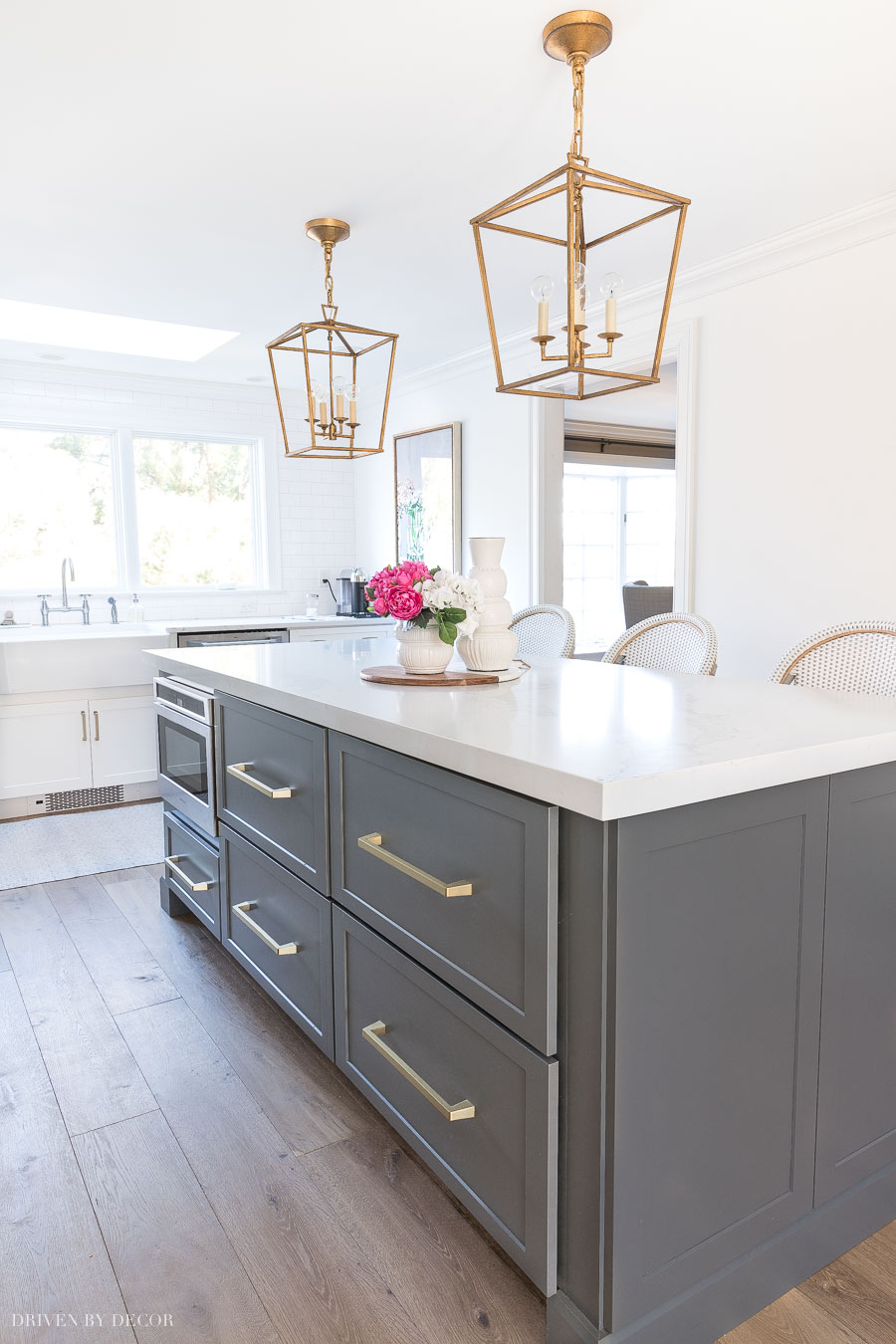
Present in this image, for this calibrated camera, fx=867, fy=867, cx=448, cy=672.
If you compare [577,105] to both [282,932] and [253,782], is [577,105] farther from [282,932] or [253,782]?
[282,932]

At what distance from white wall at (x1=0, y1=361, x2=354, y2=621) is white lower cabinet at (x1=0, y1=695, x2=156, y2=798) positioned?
0.92 metres

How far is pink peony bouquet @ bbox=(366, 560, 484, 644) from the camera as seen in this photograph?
6.88 ft

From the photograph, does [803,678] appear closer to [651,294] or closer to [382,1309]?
[382,1309]

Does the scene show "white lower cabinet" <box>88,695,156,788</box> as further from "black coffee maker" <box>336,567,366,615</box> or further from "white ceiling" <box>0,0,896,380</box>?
"white ceiling" <box>0,0,896,380</box>

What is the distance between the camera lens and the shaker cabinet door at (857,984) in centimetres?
141

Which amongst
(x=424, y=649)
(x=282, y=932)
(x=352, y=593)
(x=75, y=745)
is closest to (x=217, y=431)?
(x=352, y=593)

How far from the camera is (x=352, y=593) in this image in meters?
5.95

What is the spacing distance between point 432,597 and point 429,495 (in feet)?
11.7

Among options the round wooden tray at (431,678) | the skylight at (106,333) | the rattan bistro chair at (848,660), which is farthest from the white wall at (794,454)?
the skylight at (106,333)

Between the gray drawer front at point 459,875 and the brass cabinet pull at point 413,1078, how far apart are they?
0.19m

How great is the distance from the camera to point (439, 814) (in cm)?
145

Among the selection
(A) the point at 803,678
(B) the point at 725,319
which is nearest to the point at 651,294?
(B) the point at 725,319

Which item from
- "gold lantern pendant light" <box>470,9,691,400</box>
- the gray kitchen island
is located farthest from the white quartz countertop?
"gold lantern pendant light" <box>470,9,691,400</box>

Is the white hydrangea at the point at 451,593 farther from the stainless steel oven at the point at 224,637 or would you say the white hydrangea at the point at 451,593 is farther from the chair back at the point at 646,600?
the chair back at the point at 646,600
